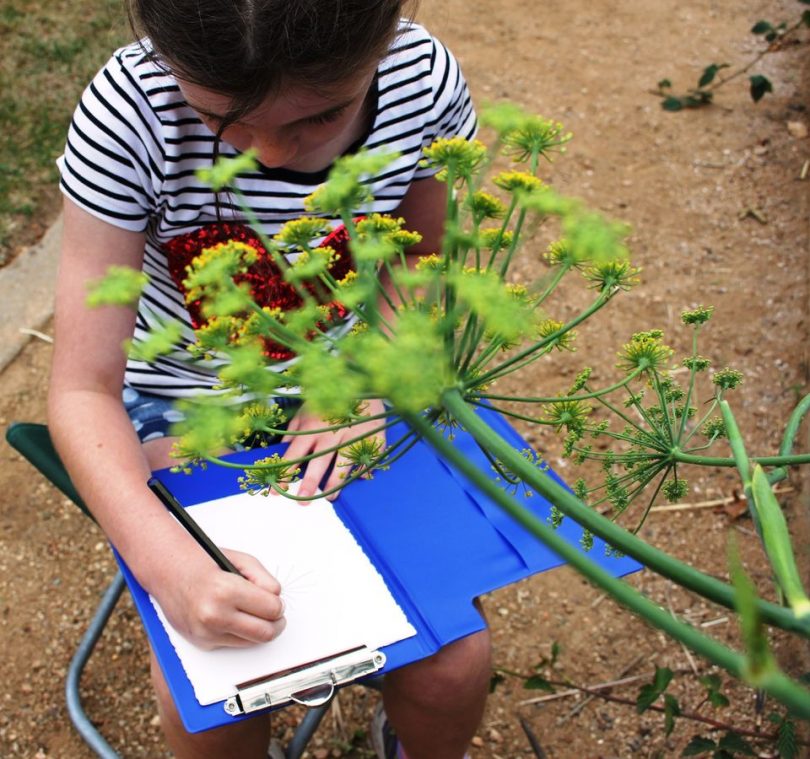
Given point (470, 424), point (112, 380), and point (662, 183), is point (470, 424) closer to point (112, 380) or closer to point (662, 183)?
point (112, 380)

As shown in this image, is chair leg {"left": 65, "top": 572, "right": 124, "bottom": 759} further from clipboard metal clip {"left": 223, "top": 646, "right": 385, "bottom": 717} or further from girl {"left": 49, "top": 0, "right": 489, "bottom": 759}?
clipboard metal clip {"left": 223, "top": 646, "right": 385, "bottom": 717}

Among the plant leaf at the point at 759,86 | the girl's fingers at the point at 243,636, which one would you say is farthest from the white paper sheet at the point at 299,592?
the plant leaf at the point at 759,86

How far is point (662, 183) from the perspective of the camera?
10.4 feet

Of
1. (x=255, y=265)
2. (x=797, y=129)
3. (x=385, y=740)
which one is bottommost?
(x=385, y=740)

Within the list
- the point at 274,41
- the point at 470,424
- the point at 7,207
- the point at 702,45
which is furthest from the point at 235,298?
the point at 702,45

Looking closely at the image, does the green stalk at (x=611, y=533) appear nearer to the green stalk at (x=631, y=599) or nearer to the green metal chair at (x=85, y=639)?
the green stalk at (x=631, y=599)

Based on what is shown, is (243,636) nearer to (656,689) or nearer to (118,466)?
(118,466)

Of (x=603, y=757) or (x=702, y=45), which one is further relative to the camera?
(x=702, y=45)

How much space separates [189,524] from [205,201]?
48cm

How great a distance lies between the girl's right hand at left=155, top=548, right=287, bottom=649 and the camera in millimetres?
1129

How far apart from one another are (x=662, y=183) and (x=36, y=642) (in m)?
2.40

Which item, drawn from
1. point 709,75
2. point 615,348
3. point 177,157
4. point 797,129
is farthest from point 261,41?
point 797,129

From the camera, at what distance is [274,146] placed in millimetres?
1048

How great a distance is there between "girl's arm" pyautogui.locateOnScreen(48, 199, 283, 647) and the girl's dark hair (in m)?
0.38
